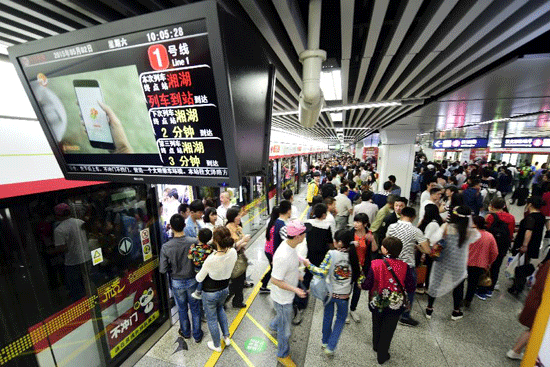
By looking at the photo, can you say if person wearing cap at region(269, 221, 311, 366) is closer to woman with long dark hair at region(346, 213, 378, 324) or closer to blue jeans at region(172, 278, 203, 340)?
woman with long dark hair at region(346, 213, 378, 324)

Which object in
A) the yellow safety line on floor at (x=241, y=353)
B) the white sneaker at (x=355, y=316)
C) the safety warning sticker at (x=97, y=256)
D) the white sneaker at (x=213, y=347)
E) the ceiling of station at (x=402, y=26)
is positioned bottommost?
A: the yellow safety line on floor at (x=241, y=353)

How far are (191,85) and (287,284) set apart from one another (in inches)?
90.9

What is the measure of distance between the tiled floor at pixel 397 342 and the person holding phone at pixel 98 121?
10.0ft

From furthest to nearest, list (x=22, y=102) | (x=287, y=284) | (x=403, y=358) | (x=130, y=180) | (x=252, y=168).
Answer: (x=403, y=358)
(x=287, y=284)
(x=22, y=102)
(x=130, y=180)
(x=252, y=168)

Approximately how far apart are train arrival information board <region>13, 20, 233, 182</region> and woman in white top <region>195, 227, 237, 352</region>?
1.37 metres

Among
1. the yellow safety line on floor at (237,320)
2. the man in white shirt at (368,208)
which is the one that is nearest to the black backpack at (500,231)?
the man in white shirt at (368,208)

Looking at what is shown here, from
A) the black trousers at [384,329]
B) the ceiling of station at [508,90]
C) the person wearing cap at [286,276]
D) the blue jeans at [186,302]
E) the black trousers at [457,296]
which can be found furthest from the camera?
the black trousers at [457,296]

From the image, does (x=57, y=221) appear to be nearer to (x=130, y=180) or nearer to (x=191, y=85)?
(x=130, y=180)

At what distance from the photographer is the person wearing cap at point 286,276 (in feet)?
8.55

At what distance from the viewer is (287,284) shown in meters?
2.68

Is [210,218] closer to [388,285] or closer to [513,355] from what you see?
[388,285]

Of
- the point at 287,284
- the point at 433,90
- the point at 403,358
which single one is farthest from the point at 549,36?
the point at 403,358

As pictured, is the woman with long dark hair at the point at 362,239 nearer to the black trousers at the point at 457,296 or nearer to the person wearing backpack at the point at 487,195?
the black trousers at the point at 457,296

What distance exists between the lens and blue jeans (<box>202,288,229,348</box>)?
292 cm
